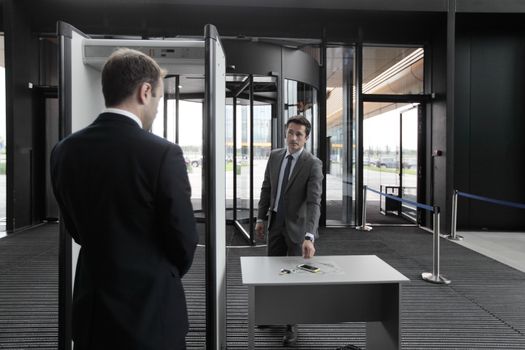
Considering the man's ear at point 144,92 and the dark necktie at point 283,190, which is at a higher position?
the man's ear at point 144,92

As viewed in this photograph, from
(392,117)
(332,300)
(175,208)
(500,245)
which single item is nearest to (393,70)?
(392,117)

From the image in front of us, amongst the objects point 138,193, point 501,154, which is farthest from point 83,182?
point 501,154

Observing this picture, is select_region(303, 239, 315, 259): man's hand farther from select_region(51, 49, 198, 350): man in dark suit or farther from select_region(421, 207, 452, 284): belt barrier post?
select_region(421, 207, 452, 284): belt barrier post

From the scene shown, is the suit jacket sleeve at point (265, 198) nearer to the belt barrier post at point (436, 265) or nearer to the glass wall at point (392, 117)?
the belt barrier post at point (436, 265)

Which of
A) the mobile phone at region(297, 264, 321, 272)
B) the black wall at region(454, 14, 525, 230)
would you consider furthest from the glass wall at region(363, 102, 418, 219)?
the mobile phone at region(297, 264, 321, 272)

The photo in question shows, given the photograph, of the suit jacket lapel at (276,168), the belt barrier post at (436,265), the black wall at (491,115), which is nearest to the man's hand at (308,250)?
the suit jacket lapel at (276,168)

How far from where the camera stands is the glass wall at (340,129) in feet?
26.8

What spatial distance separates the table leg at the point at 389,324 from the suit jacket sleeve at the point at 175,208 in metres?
1.60

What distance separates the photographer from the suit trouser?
3221mm

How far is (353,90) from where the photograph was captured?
26.8 ft

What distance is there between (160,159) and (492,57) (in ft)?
26.6

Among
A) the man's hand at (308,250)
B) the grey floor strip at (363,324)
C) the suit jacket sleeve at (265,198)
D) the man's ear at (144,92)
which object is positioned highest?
the man's ear at (144,92)

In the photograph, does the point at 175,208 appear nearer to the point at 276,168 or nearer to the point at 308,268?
the point at 308,268

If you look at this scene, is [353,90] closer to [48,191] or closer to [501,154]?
[501,154]
